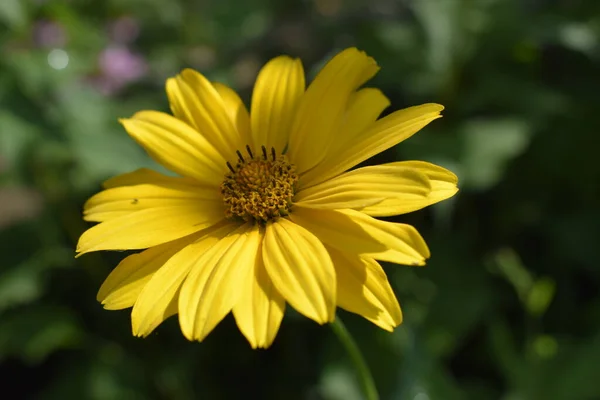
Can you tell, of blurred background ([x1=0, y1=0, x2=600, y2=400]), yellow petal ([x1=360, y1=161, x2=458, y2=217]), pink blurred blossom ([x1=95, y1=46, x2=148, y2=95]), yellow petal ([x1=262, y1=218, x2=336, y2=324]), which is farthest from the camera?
pink blurred blossom ([x1=95, y1=46, x2=148, y2=95])

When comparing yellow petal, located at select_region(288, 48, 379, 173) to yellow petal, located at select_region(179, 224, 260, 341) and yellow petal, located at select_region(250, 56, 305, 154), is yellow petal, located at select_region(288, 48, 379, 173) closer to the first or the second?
yellow petal, located at select_region(250, 56, 305, 154)

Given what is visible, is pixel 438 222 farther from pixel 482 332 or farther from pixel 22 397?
pixel 22 397

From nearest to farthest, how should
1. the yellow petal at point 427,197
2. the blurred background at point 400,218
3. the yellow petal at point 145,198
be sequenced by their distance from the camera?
the yellow petal at point 427,197, the yellow petal at point 145,198, the blurred background at point 400,218

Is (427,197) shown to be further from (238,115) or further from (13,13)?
(13,13)

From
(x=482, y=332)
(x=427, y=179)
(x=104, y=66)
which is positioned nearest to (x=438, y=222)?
(x=482, y=332)

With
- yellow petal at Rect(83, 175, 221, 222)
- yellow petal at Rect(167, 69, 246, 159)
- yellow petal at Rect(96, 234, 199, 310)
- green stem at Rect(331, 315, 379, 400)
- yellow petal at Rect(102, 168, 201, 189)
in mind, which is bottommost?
green stem at Rect(331, 315, 379, 400)

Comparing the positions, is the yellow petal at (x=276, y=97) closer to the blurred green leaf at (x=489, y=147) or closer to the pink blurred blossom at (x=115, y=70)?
the blurred green leaf at (x=489, y=147)

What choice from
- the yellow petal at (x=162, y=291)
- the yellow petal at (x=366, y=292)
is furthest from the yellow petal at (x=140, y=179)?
the yellow petal at (x=366, y=292)

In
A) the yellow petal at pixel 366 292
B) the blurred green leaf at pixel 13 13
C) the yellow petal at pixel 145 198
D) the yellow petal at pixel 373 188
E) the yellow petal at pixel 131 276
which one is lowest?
the yellow petal at pixel 366 292

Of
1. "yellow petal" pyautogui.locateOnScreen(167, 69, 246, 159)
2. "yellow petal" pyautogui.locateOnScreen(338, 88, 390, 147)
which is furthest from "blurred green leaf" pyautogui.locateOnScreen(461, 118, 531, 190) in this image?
"yellow petal" pyautogui.locateOnScreen(167, 69, 246, 159)

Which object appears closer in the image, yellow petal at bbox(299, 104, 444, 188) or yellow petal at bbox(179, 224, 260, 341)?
yellow petal at bbox(179, 224, 260, 341)
